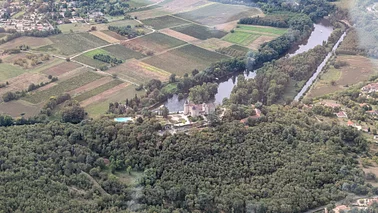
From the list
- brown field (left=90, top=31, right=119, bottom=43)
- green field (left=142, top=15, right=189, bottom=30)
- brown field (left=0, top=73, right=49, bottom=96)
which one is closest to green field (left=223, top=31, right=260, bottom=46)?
green field (left=142, top=15, right=189, bottom=30)

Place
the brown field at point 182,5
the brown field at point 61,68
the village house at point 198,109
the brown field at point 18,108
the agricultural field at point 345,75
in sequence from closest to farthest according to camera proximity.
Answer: the village house at point 198,109, the brown field at point 18,108, the agricultural field at point 345,75, the brown field at point 61,68, the brown field at point 182,5

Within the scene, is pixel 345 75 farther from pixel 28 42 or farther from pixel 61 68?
pixel 28 42

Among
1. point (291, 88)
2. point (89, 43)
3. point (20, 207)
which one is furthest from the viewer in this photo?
point (89, 43)

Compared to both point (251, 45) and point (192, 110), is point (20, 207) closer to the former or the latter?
point (192, 110)

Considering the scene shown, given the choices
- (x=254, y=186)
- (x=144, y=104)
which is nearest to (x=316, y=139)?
(x=254, y=186)

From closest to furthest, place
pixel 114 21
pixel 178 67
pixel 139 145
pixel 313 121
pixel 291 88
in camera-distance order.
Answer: pixel 139 145, pixel 313 121, pixel 291 88, pixel 178 67, pixel 114 21

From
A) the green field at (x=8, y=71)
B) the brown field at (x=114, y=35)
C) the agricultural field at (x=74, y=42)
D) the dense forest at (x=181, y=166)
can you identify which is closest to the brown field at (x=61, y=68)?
the green field at (x=8, y=71)

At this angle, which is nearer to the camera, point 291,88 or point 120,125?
point 120,125

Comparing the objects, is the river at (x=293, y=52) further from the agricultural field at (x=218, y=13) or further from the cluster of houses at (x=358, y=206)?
the cluster of houses at (x=358, y=206)
